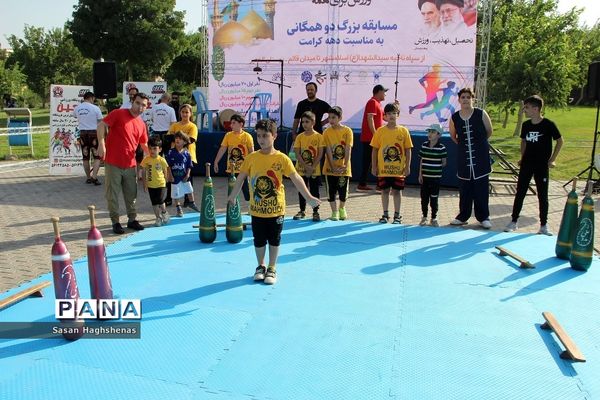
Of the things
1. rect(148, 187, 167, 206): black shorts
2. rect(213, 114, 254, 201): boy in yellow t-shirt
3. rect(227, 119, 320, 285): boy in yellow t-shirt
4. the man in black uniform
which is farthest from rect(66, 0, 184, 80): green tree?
rect(227, 119, 320, 285): boy in yellow t-shirt

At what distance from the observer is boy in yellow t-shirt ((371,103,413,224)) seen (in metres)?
7.46

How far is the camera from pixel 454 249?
21.3 ft

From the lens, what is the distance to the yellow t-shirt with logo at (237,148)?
8047mm

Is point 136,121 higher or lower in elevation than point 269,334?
higher

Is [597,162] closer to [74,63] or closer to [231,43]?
[231,43]

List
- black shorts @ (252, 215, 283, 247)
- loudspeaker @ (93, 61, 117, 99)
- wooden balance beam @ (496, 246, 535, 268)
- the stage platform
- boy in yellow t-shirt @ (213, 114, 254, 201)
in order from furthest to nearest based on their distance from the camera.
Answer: loudspeaker @ (93, 61, 117, 99)
boy in yellow t-shirt @ (213, 114, 254, 201)
wooden balance beam @ (496, 246, 535, 268)
black shorts @ (252, 215, 283, 247)
the stage platform

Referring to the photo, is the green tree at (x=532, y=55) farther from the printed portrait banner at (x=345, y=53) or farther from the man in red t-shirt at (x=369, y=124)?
the man in red t-shirt at (x=369, y=124)

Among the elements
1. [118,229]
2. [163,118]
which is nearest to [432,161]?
[118,229]

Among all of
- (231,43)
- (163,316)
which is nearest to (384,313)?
(163,316)

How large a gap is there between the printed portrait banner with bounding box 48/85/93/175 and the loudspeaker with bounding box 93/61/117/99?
131 centimetres

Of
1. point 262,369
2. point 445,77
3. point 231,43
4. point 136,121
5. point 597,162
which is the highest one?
point 231,43

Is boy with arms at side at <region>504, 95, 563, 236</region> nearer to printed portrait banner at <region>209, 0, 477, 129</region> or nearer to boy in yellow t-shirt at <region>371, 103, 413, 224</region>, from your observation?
boy in yellow t-shirt at <region>371, 103, 413, 224</region>

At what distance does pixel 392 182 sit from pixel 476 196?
4.16 feet

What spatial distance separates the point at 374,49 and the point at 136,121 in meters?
8.08
